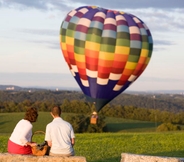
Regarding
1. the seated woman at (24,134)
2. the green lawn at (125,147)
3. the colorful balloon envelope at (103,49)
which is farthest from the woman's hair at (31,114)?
the colorful balloon envelope at (103,49)

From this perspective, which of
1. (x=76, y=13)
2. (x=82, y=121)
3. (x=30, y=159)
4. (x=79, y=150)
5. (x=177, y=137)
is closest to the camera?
(x=30, y=159)

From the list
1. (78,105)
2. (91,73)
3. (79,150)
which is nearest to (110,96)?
(91,73)

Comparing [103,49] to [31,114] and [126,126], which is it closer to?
[31,114]

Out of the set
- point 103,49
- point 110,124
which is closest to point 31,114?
point 103,49

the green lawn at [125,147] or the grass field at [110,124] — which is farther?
the grass field at [110,124]

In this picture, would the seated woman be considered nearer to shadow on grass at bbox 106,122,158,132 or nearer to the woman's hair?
the woman's hair

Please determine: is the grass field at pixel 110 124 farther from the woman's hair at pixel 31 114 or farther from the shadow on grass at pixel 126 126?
the woman's hair at pixel 31 114

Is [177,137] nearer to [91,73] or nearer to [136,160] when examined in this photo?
[91,73]

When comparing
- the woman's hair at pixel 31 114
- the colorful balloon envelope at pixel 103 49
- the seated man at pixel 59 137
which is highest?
the colorful balloon envelope at pixel 103 49
